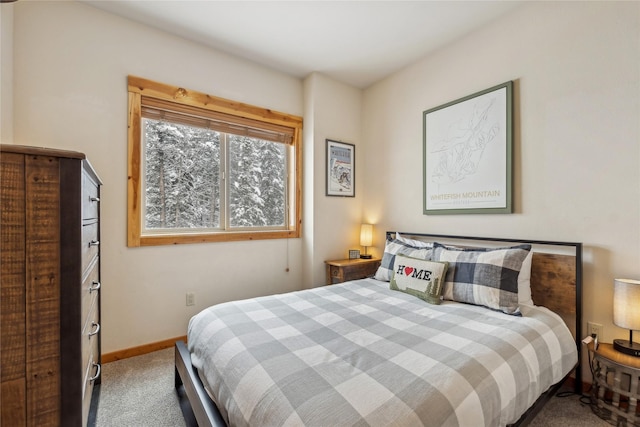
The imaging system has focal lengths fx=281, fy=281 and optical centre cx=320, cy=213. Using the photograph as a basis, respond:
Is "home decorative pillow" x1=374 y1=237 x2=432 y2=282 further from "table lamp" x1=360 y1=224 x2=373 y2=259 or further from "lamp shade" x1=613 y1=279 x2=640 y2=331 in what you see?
"lamp shade" x1=613 y1=279 x2=640 y2=331

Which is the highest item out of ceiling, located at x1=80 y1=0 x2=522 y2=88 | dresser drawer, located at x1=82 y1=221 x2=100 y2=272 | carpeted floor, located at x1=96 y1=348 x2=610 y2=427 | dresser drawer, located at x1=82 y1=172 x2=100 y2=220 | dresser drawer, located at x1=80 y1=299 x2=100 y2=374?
ceiling, located at x1=80 y1=0 x2=522 y2=88

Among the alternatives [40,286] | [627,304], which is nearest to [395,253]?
[627,304]

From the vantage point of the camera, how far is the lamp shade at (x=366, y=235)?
11.3 ft

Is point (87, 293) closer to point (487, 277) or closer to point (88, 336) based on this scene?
point (88, 336)

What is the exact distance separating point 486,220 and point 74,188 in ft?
8.89

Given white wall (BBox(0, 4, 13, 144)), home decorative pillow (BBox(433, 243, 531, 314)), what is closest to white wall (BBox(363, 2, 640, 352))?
home decorative pillow (BBox(433, 243, 531, 314))

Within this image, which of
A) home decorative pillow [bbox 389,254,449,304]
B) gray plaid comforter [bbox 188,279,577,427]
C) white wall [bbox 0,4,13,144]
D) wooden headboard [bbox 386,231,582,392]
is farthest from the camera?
home decorative pillow [bbox 389,254,449,304]

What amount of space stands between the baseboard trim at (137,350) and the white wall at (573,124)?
2.82 metres

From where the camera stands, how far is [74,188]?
890 millimetres

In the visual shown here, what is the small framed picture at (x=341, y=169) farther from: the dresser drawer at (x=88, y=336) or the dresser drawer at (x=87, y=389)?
the dresser drawer at (x=87, y=389)

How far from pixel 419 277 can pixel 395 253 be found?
0.49 metres

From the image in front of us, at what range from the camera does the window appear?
2.48 meters

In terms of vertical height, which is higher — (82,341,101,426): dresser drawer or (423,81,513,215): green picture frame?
(423,81,513,215): green picture frame

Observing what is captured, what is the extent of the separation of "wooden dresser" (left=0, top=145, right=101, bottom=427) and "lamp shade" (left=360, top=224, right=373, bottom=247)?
9.46 ft
